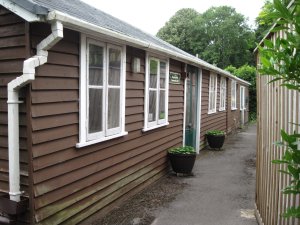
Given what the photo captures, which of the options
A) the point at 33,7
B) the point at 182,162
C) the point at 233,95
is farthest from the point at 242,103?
the point at 33,7

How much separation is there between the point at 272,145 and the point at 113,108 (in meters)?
2.65

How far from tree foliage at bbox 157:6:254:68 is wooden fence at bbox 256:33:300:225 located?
160 feet

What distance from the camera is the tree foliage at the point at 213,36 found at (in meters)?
53.4

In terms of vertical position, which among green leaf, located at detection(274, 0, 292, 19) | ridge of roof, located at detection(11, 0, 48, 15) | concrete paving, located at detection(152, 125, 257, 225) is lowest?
concrete paving, located at detection(152, 125, 257, 225)

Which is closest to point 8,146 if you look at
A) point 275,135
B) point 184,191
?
point 275,135

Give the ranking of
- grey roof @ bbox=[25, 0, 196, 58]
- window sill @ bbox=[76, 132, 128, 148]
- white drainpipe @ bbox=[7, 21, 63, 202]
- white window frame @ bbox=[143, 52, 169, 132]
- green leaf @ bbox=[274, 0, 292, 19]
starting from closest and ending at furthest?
green leaf @ bbox=[274, 0, 292, 19], white drainpipe @ bbox=[7, 21, 63, 202], grey roof @ bbox=[25, 0, 196, 58], window sill @ bbox=[76, 132, 128, 148], white window frame @ bbox=[143, 52, 169, 132]

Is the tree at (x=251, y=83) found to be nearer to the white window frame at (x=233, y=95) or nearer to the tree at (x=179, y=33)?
the white window frame at (x=233, y=95)

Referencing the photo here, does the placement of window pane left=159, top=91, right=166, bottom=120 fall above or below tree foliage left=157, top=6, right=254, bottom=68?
below

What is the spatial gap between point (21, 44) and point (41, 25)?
33cm

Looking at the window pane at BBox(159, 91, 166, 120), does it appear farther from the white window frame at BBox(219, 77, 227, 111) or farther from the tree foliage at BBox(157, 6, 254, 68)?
the tree foliage at BBox(157, 6, 254, 68)

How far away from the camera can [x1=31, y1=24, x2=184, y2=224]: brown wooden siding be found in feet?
13.6

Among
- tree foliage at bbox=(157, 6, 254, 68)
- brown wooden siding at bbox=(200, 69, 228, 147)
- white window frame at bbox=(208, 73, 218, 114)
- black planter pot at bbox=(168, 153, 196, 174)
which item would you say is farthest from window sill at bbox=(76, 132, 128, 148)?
tree foliage at bbox=(157, 6, 254, 68)

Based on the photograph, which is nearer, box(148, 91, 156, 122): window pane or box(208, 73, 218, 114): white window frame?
box(148, 91, 156, 122): window pane

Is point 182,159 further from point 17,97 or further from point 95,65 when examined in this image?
point 17,97
